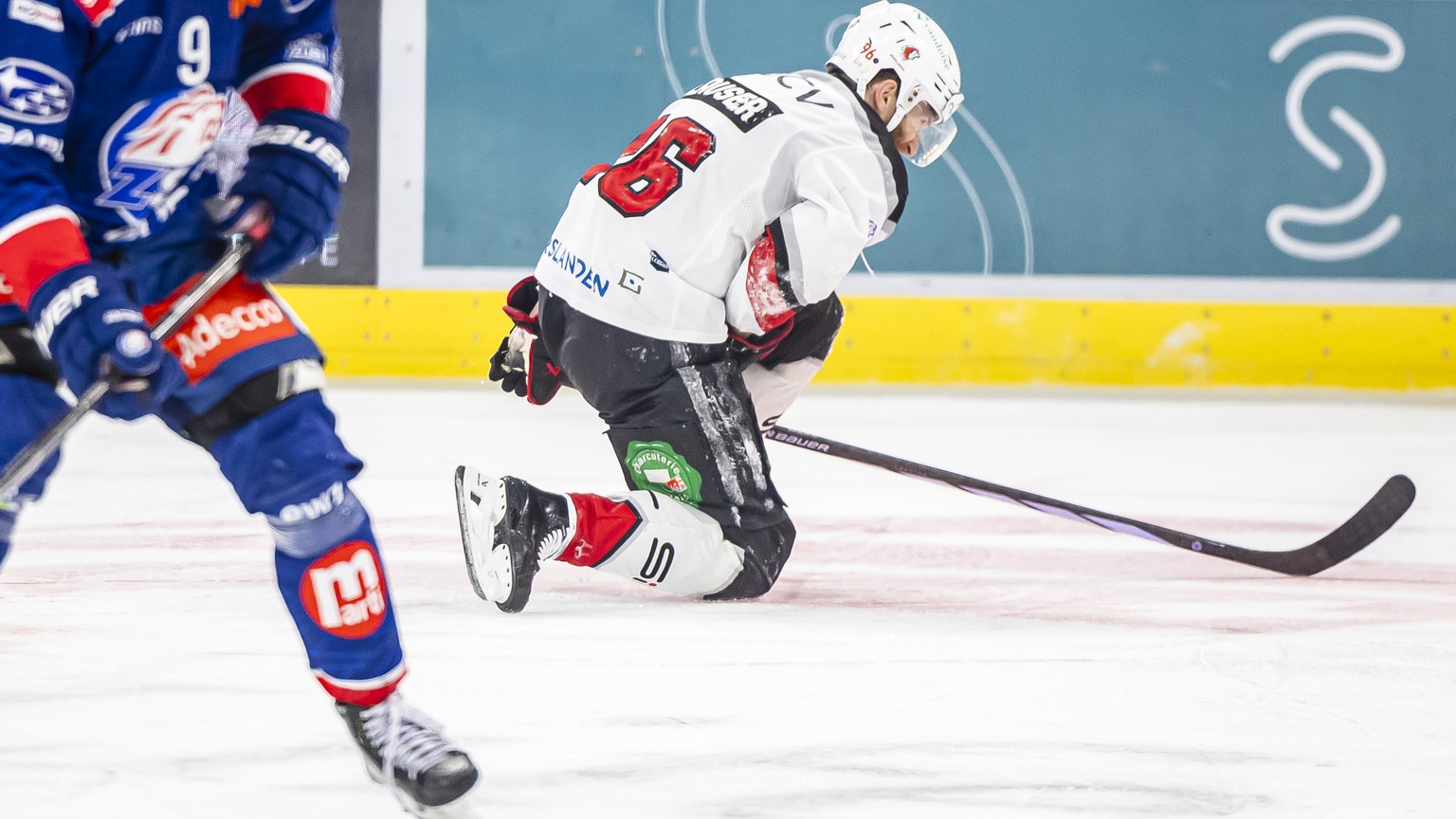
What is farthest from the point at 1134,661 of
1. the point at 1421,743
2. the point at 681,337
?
the point at 681,337

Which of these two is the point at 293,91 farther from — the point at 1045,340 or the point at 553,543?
the point at 1045,340

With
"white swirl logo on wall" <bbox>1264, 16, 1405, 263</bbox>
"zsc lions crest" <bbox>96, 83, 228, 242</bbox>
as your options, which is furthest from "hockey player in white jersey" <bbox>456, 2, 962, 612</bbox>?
"white swirl logo on wall" <bbox>1264, 16, 1405, 263</bbox>

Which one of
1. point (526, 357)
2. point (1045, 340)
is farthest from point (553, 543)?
point (1045, 340)

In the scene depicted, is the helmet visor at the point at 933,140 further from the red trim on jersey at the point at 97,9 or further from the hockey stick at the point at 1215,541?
the red trim on jersey at the point at 97,9

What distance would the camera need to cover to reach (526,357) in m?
2.91

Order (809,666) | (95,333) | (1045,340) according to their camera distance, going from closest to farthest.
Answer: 1. (95,333)
2. (809,666)
3. (1045,340)

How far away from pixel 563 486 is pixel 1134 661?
1627 mm

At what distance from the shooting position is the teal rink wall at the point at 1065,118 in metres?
5.82

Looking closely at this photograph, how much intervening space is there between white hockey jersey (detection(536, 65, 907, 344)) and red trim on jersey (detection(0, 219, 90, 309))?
4.25 ft

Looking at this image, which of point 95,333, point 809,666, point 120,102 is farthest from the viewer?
point 809,666

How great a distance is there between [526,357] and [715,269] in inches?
18.7

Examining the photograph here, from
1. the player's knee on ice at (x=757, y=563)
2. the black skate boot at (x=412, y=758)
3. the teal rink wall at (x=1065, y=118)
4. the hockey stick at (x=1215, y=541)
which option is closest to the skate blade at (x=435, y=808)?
the black skate boot at (x=412, y=758)

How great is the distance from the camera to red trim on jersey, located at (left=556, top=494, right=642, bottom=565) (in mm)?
Result: 2430

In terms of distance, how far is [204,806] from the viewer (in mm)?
1534
